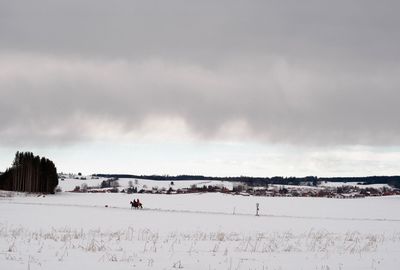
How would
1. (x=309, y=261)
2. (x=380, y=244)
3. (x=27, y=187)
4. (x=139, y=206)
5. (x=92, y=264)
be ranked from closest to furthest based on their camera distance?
1. (x=92, y=264)
2. (x=309, y=261)
3. (x=380, y=244)
4. (x=139, y=206)
5. (x=27, y=187)

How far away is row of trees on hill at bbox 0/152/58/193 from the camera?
119750 millimetres

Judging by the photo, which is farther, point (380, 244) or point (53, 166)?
point (53, 166)

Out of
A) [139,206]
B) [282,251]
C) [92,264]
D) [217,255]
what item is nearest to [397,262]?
[282,251]

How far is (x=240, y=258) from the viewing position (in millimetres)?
15641

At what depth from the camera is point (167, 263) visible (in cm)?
1395

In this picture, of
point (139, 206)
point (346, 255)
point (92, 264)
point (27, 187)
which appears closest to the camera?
point (92, 264)

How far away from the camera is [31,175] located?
120 meters

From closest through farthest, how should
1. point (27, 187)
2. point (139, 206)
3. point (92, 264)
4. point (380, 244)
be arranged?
point (92, 264) → point (380, 244) → point (139, 206) → point (27, 187)

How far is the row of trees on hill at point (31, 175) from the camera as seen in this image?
393 feet

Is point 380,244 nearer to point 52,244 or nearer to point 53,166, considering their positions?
point 52,244

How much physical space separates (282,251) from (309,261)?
2996 millimetres

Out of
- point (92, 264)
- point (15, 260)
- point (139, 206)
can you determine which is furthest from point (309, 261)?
point (139, 206)

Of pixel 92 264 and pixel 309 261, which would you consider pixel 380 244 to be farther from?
pixel 92 264

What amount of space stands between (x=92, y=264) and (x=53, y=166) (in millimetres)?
116006
